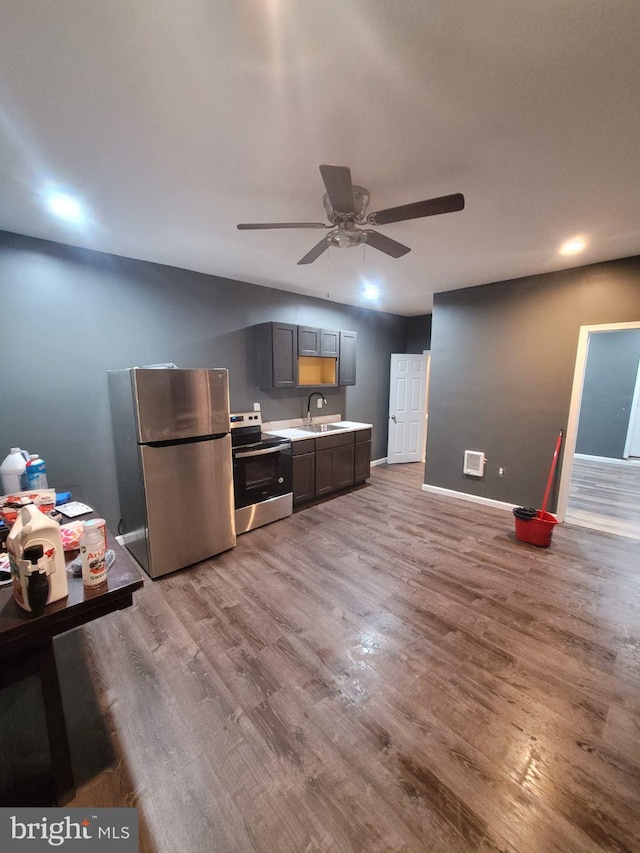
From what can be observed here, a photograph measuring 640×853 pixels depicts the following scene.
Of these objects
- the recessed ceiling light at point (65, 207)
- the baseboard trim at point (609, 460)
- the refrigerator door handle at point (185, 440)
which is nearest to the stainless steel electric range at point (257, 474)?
the refrigerator door handle at point (185, 440)

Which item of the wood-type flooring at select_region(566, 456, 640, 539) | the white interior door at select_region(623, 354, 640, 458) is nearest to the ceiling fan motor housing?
the wood-type flooring at select_region(566, 456, 640, 539)

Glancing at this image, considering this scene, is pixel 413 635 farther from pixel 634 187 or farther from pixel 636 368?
pixel 636 368

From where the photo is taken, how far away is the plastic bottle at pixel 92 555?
44.6 inches

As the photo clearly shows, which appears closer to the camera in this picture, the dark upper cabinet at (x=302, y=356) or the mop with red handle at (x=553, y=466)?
the mop with red handle at (x=553, y=466)

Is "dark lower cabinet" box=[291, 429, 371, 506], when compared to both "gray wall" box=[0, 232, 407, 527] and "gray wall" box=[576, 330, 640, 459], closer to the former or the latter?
"gray wall" box=[0, 232, 407, 527]

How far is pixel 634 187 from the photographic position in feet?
6.03

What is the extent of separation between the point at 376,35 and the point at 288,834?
2745 millimetres

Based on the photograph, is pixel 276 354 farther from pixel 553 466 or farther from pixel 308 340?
pixel 553 466

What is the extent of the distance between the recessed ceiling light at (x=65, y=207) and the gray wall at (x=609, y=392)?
7784 millimetres

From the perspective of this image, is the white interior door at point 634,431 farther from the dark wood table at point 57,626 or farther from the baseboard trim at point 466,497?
the dark wood table at point 57,626

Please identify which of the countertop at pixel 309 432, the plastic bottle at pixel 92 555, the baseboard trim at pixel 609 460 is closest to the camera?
the plastic bottle at pixel 92 555

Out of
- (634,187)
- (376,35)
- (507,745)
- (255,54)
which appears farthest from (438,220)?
(507,745)

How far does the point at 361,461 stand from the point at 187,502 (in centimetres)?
270

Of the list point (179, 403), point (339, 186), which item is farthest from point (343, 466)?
point (339, 186)
